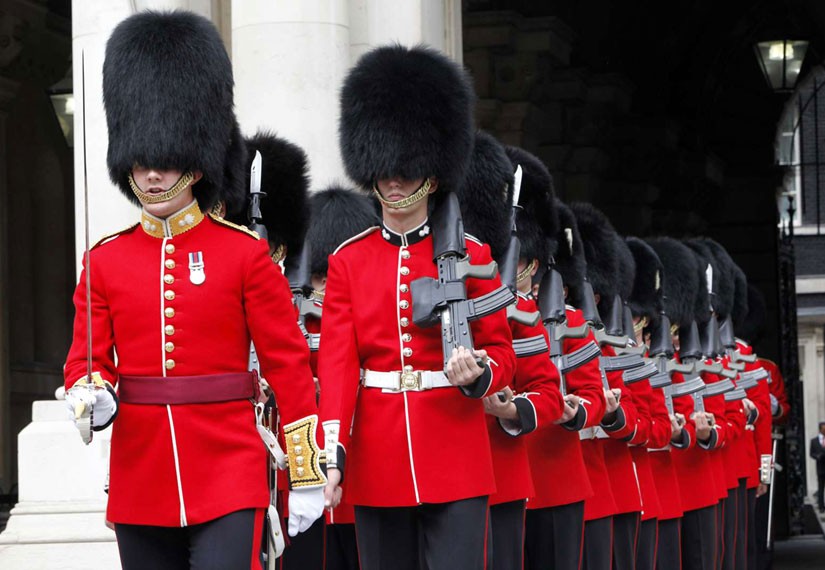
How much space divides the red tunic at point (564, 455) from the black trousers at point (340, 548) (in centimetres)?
61

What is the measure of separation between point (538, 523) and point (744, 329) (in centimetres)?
708

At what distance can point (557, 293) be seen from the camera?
274 inches

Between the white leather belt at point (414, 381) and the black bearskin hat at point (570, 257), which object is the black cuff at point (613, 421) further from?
the white leather belt at point (414, 381)

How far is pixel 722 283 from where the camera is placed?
11500 mm

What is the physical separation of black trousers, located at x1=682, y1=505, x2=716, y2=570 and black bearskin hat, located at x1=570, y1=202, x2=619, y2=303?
4.37ft

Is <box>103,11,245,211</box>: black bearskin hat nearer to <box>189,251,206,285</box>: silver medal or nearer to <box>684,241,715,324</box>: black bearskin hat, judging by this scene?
<box>189,251,206,285</box>: silver medal

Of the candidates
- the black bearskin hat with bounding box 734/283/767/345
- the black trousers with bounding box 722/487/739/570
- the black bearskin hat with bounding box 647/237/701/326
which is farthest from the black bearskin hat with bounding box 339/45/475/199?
the black bearskin hat with bounding box 734/283/767/345

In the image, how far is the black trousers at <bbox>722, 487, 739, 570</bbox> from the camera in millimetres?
10125

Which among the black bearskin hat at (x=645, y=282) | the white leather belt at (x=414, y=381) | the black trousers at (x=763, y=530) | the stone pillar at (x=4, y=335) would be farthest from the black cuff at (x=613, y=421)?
the stone pillar at (x=4, y=335)

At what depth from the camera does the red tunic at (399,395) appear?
17.0 feet

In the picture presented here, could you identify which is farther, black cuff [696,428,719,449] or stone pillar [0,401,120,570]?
black cuff [696,428,719,449]

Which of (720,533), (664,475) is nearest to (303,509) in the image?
(664,475)

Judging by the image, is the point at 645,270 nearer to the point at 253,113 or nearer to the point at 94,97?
the point at 253,113

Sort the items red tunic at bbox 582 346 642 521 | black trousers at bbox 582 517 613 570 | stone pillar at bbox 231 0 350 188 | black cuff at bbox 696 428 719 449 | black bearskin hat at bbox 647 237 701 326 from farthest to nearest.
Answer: black bearskin hat at bbox 647 237 701 326 → black cuff at bbox 696 428 719 449 → stone pillar at bbox 231 0 350 188 → red tunic at bbox 582 346 642 521 → black trousers at bbox 582 517 613 570
